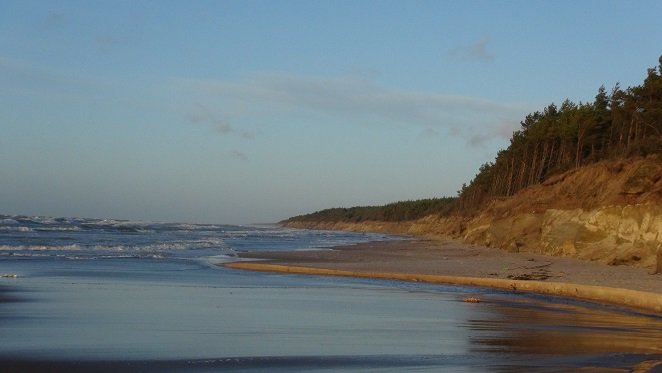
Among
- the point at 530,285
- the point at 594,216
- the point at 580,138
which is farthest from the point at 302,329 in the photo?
the point at 580,138

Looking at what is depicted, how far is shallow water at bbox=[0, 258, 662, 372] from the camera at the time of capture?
35.6 ft

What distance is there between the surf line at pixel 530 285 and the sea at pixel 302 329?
680mm

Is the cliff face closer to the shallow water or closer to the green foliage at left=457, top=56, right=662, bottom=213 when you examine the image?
the green foliage at left=457, top=56, right=662, bottom=213

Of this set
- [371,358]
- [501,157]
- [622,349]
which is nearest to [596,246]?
[622,349]

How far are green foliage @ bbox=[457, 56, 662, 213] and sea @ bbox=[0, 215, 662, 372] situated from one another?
23.3 m

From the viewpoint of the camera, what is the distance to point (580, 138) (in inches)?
2945

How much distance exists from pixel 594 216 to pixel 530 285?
14.1m

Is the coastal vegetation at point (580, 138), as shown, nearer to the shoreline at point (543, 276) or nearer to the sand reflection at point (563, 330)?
the shoreline at point (543, 276)

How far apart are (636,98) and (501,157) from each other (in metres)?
48.8

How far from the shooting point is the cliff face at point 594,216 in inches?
1276

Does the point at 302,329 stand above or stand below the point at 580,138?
below

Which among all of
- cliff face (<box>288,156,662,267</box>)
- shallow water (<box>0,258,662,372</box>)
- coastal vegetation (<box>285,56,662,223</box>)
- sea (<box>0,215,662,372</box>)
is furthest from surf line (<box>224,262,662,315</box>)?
coastal vegetation (<box>285,56,662,223</box>)

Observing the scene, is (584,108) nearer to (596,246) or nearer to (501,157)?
(501,157)

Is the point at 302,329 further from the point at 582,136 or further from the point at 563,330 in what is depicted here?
the point at 582,136
